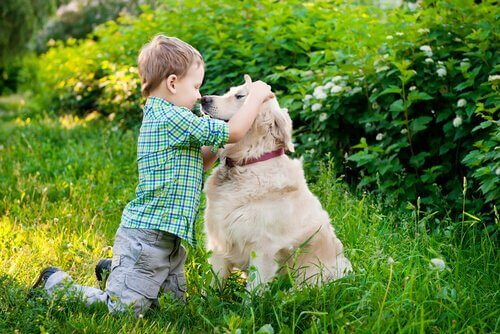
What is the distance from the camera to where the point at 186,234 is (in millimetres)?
3283

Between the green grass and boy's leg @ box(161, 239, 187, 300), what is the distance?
86mm

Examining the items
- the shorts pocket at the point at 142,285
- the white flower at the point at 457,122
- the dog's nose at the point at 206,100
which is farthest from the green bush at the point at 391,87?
the shorts pocket at the point at 142,285

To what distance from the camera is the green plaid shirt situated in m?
3.25

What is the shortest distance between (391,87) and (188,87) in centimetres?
186

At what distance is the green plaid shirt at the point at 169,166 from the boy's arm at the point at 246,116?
0.16ft

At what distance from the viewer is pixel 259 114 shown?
344 cm

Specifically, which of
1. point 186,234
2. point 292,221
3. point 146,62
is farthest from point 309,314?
point 146,62

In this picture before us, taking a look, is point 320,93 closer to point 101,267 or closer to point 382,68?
point 382,68

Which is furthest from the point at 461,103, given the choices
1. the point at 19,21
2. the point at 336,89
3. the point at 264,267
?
the point at 19,21

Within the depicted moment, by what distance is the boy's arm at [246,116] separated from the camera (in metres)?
3.29

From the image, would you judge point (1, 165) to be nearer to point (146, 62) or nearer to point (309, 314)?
point (146, 62)

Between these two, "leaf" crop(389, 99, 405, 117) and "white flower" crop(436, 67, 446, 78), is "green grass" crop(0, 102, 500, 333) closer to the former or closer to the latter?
"leaf" crop(389, 99, 405, 117)

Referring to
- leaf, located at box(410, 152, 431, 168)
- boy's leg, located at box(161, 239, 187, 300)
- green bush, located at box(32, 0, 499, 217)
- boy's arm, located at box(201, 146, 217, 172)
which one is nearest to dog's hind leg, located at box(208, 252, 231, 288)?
boy's leg, located at box(161, 239, 187, 300)

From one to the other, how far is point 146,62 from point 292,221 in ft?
3.66
